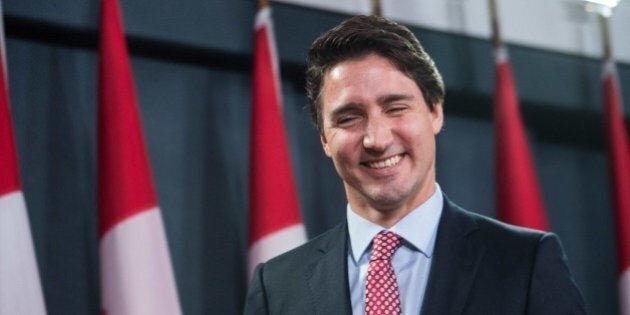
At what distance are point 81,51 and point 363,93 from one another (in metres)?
1.20

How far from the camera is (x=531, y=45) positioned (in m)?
2.81

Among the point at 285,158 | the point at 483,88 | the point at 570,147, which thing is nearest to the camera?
the point at 285,158

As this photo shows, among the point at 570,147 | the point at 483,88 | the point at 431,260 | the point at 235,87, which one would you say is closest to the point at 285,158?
the point at 235,87

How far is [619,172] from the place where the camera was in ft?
8.29

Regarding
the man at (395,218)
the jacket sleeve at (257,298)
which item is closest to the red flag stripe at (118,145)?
the jacket sleeve at (257,298)

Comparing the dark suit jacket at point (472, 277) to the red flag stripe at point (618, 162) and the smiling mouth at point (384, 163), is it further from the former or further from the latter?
the red flag stripe at point (618, 162)

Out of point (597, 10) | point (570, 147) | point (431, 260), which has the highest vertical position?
point (597, 10)

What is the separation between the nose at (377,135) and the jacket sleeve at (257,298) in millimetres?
304

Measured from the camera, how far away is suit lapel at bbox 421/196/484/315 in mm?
1106

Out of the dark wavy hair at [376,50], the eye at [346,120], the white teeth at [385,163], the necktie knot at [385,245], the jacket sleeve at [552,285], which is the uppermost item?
the dark wavy hair at [376,50]

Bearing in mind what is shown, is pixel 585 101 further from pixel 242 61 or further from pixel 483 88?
pixel 242 61

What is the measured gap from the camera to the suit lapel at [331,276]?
1.20 m

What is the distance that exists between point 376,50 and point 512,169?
50.8 inches

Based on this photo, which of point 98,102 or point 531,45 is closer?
point 98,102
